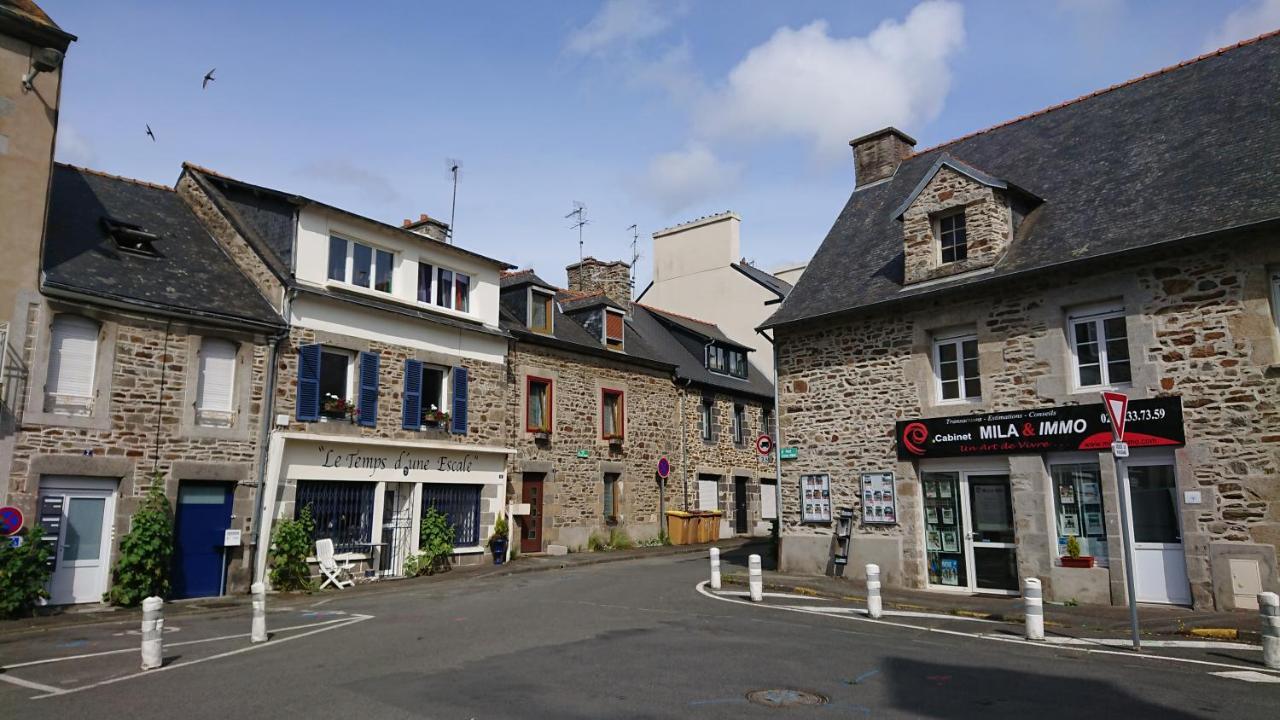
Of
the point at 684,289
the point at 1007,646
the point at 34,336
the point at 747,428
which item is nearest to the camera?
the point at 1007,646

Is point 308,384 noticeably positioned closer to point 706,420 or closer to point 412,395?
point 412,395

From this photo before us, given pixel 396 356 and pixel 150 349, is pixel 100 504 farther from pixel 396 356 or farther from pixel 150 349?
pixel 396 356

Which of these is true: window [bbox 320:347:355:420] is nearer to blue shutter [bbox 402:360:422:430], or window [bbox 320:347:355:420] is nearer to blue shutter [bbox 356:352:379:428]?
blue shutter [bbox 356:352:379:428]

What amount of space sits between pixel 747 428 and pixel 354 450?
14.9m

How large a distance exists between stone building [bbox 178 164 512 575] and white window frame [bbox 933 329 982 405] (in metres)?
9.98

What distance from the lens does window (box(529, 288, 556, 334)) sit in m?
22.5

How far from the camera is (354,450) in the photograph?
17328mm

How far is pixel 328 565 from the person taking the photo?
53.7ft

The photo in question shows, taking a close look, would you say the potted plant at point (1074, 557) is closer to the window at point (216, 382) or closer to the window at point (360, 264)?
the window at point (360, 264)

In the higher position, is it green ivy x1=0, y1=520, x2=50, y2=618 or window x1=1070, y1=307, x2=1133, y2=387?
window x1=1070, y1=307, x2=1133, y2=387

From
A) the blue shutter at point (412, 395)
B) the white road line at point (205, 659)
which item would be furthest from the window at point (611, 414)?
the white road line at point (205, 659)

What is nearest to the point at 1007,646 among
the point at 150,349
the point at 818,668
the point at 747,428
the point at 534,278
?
the point at 818,668

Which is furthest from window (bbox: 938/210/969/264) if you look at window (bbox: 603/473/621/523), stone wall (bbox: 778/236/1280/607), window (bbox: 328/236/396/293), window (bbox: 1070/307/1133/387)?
window (bbox: 603/473/621/523)

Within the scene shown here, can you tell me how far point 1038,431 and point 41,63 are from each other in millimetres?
16716
